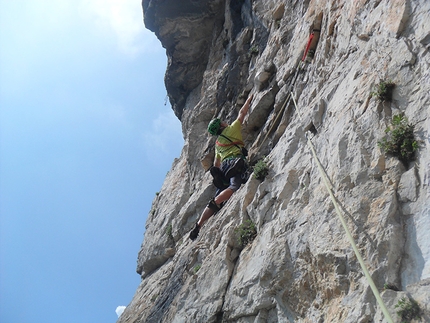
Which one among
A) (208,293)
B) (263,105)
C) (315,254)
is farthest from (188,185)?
(315,254)

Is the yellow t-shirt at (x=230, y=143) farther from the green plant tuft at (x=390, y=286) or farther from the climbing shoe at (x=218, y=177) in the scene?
the green plant tuft at (x=390, y=286)

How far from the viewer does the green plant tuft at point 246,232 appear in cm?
760

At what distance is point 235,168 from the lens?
10180 millimetres

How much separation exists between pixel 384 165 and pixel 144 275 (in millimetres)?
11875

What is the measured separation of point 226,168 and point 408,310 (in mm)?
6933

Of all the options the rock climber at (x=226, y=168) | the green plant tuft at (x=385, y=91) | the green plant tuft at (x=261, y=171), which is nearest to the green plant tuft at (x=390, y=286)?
the green plant tuft at (x=385, y=91)

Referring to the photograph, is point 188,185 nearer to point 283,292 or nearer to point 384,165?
point 283,292

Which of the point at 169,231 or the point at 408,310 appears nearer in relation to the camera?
the point at 408,310

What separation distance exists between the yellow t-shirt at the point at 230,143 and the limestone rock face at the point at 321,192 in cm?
45

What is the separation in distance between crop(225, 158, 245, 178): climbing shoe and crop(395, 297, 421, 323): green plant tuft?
654 centimetres

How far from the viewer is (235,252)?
7820 mm

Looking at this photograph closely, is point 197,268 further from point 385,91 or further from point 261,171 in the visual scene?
point 385,91

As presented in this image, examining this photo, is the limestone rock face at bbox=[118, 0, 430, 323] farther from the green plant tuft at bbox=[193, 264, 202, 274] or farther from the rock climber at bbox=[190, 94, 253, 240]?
the rock climber at bbox=[190, 94, 253, 240]

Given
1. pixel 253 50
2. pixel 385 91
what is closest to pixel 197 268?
pixel 385 91
